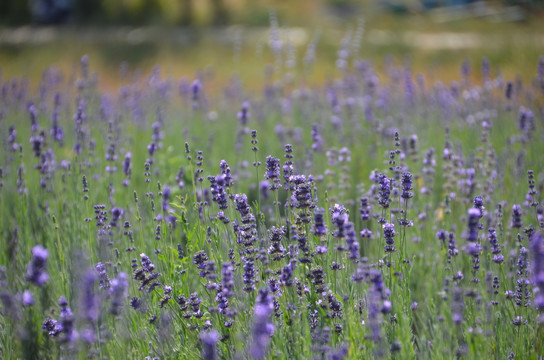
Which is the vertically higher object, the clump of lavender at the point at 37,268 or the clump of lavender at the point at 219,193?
the clump of lavender at the point at 37,268

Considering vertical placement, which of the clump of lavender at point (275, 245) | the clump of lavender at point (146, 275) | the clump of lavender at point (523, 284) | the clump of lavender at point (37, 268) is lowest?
the clump of lavender at point (523, 284)

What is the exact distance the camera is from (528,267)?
221 cm

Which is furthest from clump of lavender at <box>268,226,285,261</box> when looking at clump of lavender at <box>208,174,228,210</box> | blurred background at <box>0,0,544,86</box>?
blurred background at <box>0,0,544,86</box>

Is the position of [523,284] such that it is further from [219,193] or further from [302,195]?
[219,193]

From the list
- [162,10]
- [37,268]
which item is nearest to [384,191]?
[37,268]

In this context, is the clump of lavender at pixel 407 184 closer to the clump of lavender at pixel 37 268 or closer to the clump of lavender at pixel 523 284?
the clump of lavender at pixel 523 284

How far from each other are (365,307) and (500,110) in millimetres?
4067

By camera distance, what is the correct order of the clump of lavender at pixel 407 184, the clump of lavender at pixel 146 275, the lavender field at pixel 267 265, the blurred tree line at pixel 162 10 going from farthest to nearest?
the blurred tree line at pixel 162 10, the clump of lavender at pixel 407 184, the clump of lavender at pixel 146 275, the lavender field at pixel 267 265

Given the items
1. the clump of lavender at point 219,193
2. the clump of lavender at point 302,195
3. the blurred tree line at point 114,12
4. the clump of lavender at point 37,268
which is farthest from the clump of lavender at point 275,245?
the blurred tree line at point 114,12

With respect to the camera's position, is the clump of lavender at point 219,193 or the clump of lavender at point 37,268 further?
the clump of lavender at point 219,193

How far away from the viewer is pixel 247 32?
11.9 meters

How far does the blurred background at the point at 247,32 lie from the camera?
991cm

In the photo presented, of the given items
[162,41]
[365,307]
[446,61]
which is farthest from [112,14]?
[365,307]

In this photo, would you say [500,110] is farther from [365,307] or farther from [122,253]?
[122,253]
